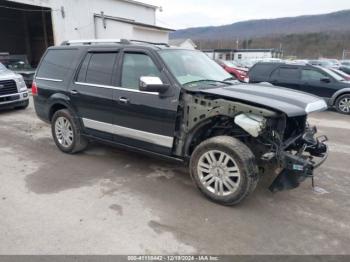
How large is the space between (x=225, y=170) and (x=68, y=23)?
18657 millimetres

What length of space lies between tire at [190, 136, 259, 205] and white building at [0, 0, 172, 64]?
1692 cm

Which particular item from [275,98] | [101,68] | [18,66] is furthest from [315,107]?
[18,66]

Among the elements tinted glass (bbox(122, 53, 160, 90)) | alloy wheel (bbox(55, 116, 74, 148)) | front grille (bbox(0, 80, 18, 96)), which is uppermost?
tinted glass (bbox(122, 53, 160, 90))

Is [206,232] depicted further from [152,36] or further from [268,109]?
[152,36]

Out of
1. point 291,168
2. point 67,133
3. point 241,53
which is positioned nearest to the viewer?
point 291,168

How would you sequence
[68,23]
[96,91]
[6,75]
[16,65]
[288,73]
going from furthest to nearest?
[68,23]
[16,65]
[288,73]
[6,75]
[96,91]

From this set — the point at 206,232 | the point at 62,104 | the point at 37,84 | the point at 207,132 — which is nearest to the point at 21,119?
the point at 37,84

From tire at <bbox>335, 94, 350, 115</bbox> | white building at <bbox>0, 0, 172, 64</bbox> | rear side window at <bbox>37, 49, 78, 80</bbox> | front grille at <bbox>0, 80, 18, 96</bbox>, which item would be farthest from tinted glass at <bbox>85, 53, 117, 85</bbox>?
white building at <bbox>0, 0, 172, 64</bbox>

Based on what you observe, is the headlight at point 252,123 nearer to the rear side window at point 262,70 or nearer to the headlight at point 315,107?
the headlight at point 315,107

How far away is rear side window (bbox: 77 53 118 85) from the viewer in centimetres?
449

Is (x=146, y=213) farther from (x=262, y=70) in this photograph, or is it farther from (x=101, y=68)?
(x=262, y=70)

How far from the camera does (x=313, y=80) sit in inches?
408

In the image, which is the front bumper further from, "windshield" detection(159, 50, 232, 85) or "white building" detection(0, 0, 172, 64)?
"white building" detection(0, 0, 172, 64)

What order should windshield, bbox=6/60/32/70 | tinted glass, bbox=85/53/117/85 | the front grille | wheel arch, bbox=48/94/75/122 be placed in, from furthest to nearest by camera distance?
1. windshield, bbox=6/60/32/70
2. the front grille
3. wheel arch, bbox=48/94/75/122
4. tinted glass, bbox=85/53/117/85
